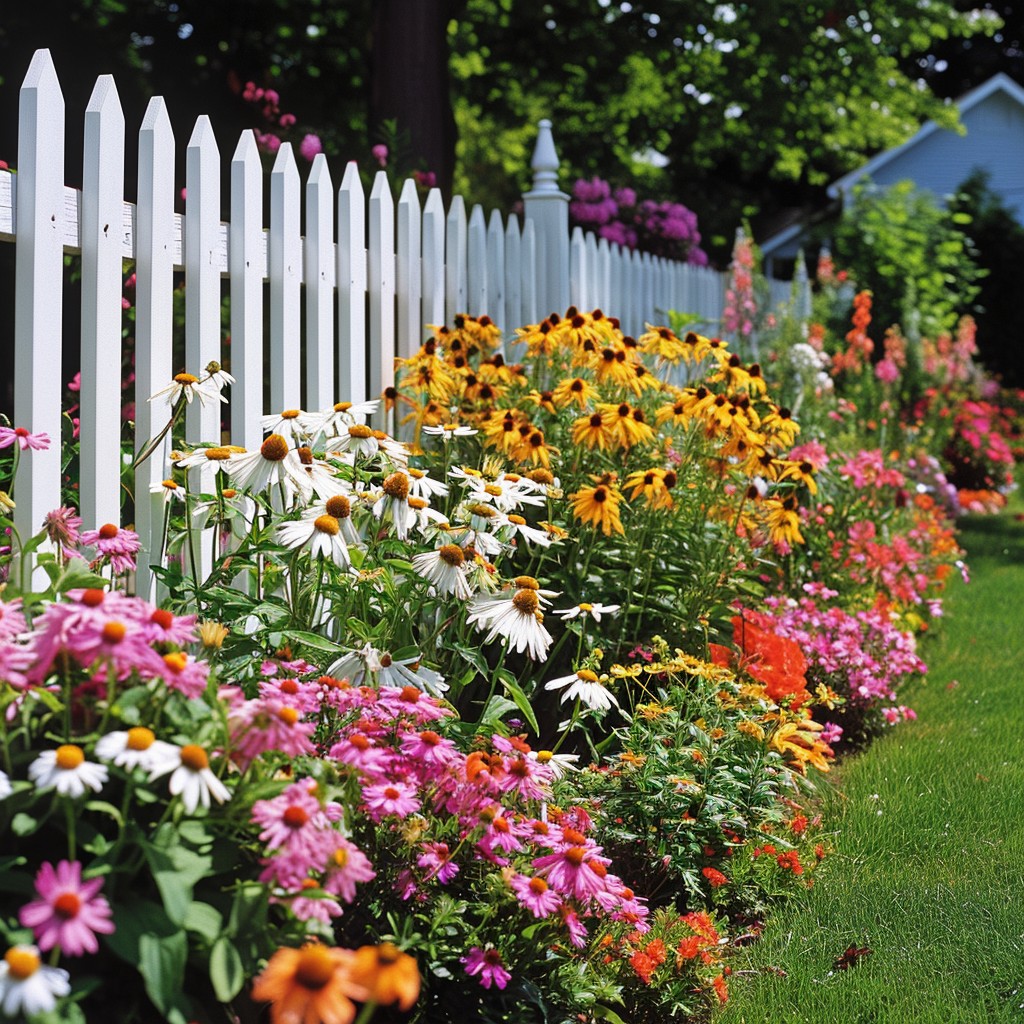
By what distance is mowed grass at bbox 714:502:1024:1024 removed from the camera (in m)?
2.30

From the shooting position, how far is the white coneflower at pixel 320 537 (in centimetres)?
221

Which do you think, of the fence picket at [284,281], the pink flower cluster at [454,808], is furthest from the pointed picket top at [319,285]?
the pink flower cluster at [454,808]

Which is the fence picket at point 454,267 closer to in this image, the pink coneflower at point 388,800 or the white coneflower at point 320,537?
the white coneflower at point 320,537

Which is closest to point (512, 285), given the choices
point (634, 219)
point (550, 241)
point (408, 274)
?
point (550, 241)

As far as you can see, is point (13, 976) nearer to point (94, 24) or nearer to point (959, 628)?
point (959, 628)

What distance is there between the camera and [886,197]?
1341cm

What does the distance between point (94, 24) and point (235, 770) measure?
9.72 m

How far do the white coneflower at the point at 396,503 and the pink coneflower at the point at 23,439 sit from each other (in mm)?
661

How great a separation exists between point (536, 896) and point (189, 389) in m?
1.45

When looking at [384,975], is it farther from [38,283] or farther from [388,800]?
[38,283]

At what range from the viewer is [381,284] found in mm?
3893

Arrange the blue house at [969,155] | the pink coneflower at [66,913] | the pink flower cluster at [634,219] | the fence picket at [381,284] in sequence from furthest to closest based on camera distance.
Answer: the blue house at [969,155], the pink flower cluster at [634,219], the fence picket at [381,284], the pink coneflower at [66,913]

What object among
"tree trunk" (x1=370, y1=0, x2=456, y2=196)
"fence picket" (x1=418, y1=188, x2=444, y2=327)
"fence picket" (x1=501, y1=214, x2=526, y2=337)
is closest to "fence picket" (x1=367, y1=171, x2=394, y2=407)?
"fence picket" (x1=418, y1=188, x2=444, y2=327)

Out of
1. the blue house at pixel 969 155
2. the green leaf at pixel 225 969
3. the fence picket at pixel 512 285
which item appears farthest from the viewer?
the blue house at pixel 969 155
